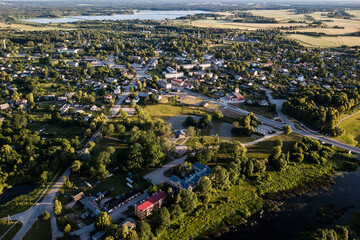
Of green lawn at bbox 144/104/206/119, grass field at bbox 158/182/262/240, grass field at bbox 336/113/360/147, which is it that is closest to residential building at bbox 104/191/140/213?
grass field at bbox 158/182/262/240

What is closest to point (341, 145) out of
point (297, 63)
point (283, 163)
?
point (283, 163)

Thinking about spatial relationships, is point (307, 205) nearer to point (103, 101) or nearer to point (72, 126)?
point (72, 126)

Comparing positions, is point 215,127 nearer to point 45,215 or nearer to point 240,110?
point 240,110

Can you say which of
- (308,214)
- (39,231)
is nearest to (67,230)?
(39,231)

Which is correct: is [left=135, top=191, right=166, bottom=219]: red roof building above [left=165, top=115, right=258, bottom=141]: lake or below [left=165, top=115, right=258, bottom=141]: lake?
below

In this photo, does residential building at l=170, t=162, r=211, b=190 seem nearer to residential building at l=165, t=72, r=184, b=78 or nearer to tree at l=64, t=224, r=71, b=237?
tree at l=64, t=224, r=71, b=237
